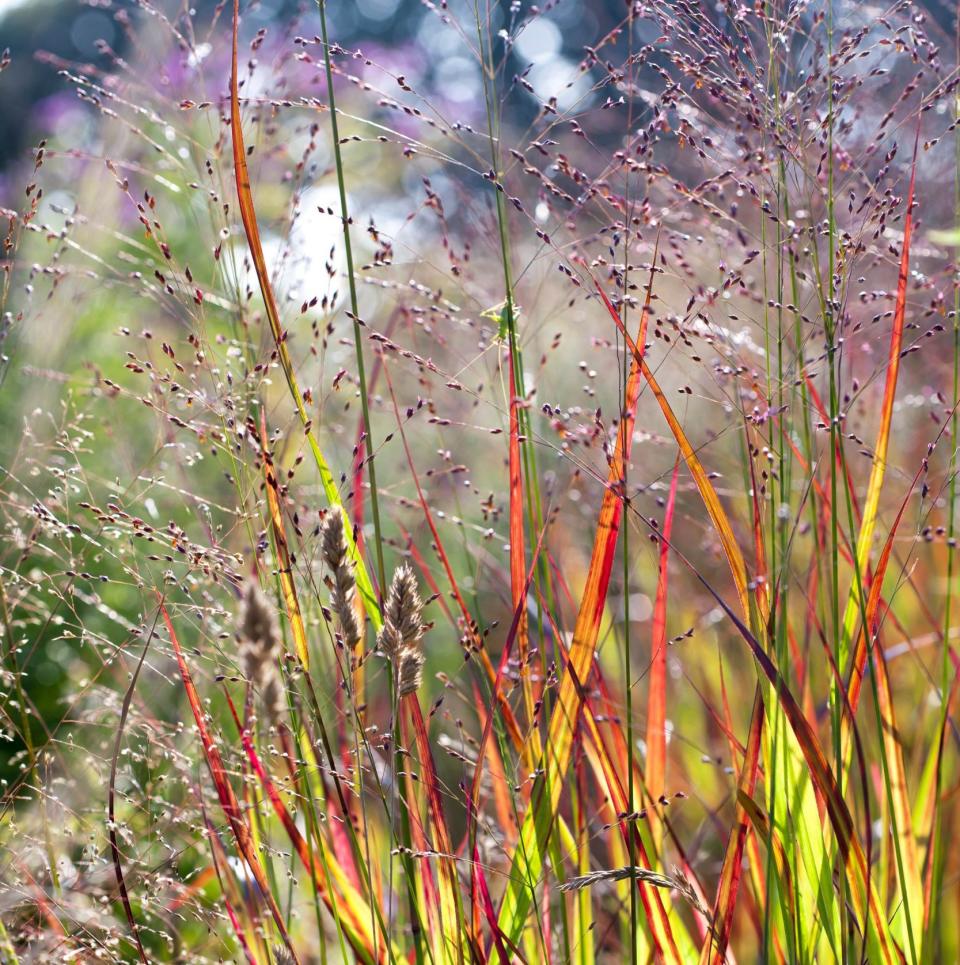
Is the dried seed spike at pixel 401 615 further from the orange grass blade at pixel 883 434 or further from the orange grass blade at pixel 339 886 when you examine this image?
the orange grass blade at pixel 883 434

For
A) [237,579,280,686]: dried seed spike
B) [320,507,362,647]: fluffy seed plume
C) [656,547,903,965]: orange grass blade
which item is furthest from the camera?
[656,547,903,965]: orange grass blade

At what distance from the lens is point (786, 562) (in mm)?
1040

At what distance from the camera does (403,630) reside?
88 cm

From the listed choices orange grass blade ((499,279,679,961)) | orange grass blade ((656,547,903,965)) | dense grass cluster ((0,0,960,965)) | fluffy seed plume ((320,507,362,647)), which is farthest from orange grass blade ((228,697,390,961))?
orange grass blade ((656,547,903,965))

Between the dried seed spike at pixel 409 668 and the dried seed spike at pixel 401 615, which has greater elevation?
the dried seed spike at pixel 401 615

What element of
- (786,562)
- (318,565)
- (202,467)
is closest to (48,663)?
(202,467)

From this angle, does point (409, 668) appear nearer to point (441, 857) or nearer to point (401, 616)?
point (401, 616)

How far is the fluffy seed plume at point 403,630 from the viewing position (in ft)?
2.87

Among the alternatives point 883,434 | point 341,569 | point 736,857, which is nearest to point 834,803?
point 736,857

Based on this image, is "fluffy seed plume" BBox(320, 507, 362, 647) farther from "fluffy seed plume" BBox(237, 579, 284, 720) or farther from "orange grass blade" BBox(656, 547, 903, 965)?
"orange grass blade" BBox(656, 547, 903, 965)

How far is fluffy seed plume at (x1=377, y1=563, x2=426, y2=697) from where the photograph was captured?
88 cm

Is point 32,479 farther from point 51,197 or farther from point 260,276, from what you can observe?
point 260,276

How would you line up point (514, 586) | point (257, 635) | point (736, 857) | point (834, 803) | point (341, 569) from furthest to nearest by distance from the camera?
point (514, 586) < point (736, 857) < point (834, 803) < point (341, 569) < point (257, 635)

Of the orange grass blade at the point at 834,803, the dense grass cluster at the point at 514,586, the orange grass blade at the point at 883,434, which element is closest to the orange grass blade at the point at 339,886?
the dense grass cluster at the point at 514,586
